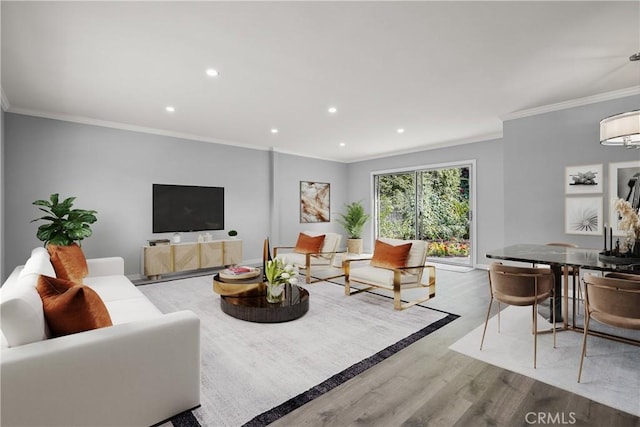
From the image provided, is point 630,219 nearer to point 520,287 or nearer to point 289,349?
point 520,287

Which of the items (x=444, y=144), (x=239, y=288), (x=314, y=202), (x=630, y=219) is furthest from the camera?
(x=314, y=202)

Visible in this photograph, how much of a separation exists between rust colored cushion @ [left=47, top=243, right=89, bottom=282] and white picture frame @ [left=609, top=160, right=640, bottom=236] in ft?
19.8

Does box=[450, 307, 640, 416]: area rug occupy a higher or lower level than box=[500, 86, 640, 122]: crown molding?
lower

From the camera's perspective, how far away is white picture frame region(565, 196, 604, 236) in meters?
3.93

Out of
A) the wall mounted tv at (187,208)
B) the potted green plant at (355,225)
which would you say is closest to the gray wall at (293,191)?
the potted green plant at (355,225)

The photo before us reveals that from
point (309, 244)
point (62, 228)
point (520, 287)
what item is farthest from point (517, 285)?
point (62, 228)

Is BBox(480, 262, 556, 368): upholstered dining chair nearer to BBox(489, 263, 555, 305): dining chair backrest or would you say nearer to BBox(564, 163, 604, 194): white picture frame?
BBox(489, 263, 555, 305): dining chair backrest

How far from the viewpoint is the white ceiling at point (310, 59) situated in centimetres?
228

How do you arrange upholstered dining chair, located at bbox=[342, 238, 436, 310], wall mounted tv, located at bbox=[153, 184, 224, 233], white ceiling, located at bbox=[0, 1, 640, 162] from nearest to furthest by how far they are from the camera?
white ceiling, located at bbox=[0, 1, 640, 162]
upholstered dining chair, located at bbox=[342, 238, 436, 310]
wall mounted tv, located at bbox=[153, 184, 224, 233]

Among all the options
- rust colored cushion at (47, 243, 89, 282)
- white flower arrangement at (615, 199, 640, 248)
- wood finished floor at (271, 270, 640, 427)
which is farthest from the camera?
rust colored cushion at (47, 243, 89, 282)

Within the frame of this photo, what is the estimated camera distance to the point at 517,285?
2568 mm

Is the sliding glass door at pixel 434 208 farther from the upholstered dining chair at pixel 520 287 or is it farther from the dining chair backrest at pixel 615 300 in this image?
the dining chair backrest at pixel 615 300

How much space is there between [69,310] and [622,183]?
5524 millimetres

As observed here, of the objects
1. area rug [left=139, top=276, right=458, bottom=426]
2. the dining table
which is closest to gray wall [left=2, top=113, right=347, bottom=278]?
area rug [left=139, top=276, right=458, bottom=426]
